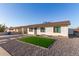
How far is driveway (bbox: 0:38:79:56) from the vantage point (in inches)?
220

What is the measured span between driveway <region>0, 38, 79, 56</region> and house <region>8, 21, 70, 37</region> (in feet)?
1.01

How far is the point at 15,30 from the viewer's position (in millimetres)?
6246

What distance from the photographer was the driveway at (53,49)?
560 cm

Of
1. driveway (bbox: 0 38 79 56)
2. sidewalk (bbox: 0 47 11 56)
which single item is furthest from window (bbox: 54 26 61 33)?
sidewalk (bbox: 0 47 11 56)

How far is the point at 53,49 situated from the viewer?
578cm

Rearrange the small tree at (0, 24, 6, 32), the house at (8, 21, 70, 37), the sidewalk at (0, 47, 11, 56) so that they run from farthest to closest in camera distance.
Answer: the small tree at (0, 24, 6, 32), the house at (8, 21, 70, 37), the sidewalk at (0, 47, 11, 56)

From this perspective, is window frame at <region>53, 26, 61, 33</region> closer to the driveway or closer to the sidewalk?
the driveway

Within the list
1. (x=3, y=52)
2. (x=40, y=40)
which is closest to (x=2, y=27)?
(x=3, y=52)

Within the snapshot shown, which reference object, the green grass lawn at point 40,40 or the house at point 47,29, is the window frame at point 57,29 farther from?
the green grass lawn at point 40,40

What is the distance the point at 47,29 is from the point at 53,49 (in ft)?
2.68

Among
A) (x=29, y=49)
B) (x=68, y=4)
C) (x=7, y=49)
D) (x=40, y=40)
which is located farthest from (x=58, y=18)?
(x=7, y=49)

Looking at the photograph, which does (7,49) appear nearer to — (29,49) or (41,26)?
(29,49)

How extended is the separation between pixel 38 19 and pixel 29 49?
1.19 m

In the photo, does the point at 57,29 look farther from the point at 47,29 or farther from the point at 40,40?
the point at 40,40
